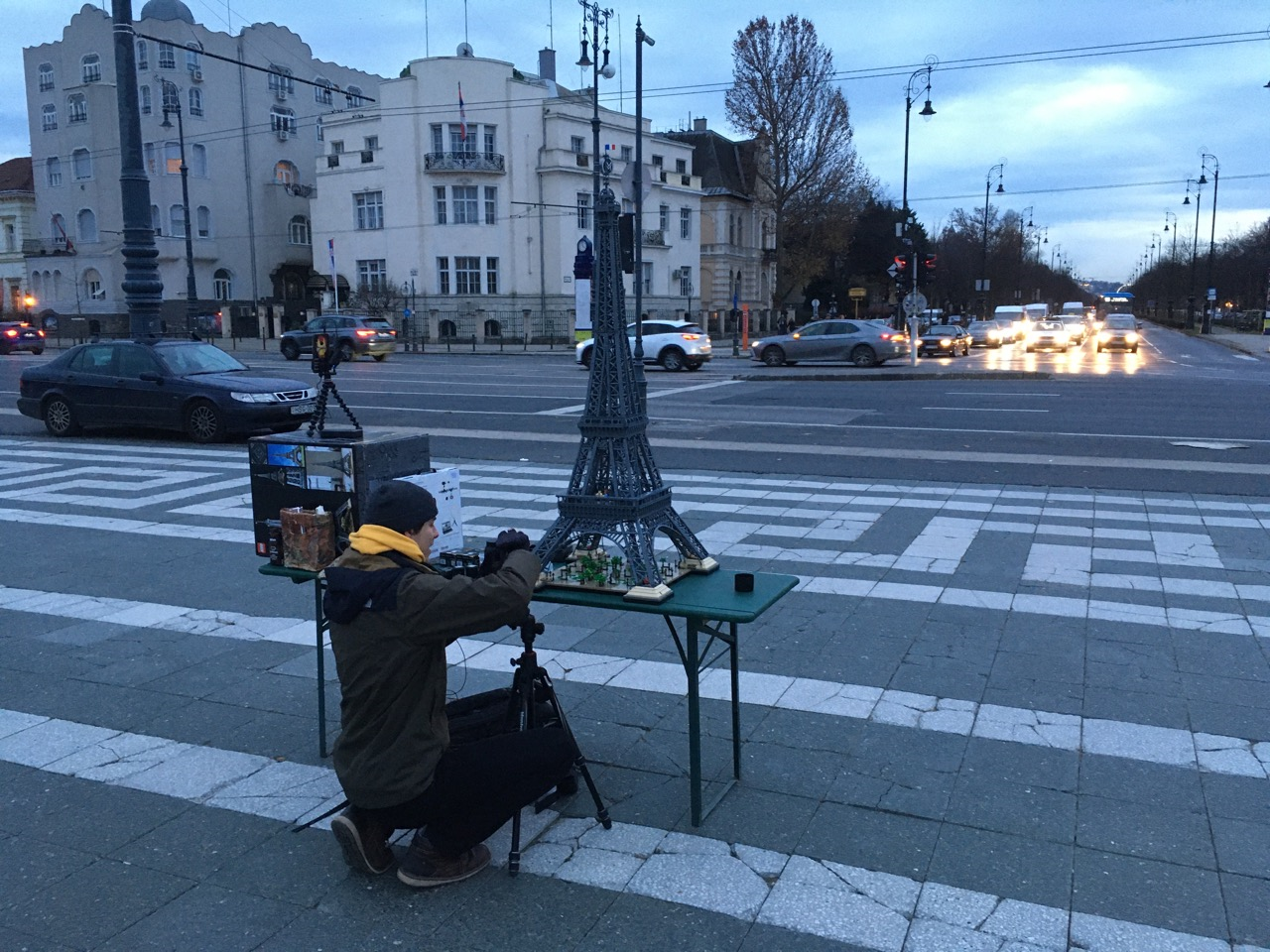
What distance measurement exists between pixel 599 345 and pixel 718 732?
197cm

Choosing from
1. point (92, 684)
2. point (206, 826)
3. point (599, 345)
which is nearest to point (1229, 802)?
point (599, 345)

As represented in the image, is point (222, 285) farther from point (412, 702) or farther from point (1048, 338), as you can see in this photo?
point (412, 702)

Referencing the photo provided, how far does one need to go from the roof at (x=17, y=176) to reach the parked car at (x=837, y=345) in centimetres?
5400

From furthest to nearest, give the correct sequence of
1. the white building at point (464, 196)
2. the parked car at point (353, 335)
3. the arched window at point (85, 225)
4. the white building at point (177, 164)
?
the arched window at point (85, 225) < the white building at point (177, 164) < the white building at point (464, 196) < the parked car at point (353, 335)

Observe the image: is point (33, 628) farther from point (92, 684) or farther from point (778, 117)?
point (778, 117)

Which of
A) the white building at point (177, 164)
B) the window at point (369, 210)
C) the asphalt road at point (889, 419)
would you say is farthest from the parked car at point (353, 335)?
the white building at point (177, 164)

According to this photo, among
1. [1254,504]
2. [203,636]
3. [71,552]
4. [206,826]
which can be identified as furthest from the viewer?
[1254,504]

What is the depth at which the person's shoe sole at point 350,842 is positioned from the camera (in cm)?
362

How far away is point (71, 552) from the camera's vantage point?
8867mm

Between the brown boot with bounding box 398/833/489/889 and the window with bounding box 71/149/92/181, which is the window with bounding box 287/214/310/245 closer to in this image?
the window with bounding box 71/149/92/181

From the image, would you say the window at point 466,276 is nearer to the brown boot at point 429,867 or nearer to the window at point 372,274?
the window at point 372,274

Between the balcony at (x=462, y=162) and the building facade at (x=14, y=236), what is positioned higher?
the balcony at (x=462, y=162)

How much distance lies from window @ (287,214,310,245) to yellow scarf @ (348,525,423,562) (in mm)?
66618

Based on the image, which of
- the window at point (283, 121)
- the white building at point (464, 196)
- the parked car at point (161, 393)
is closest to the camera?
the parked car at point (161, 393)
